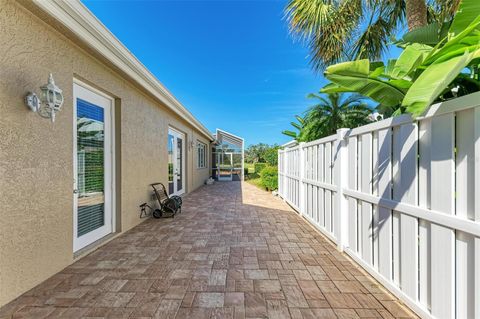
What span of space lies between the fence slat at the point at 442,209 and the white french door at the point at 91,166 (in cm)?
475

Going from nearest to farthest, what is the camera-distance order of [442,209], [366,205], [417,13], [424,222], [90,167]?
1. [442,209]
2. [424,222]
3. [366,205]
4. [417,13]
5. [90,167]

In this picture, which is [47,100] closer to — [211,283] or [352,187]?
[211,283]

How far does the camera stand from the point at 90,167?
14.7 feet

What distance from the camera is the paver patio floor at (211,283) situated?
8.26 feet

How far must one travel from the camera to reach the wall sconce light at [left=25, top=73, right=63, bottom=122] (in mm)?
2988

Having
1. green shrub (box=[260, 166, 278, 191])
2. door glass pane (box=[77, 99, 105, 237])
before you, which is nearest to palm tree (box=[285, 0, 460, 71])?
door glass pane (box=[77, 99, 105, 237])

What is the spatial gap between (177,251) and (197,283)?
1228mm

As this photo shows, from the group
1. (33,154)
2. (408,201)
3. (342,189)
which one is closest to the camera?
(408,201)

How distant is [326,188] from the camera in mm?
4906

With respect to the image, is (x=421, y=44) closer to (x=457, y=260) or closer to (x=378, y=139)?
(x=378, y=139)

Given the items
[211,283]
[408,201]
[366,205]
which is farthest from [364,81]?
[211,283]

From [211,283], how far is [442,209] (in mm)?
2584

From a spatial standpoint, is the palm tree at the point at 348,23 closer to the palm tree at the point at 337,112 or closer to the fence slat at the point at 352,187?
the palm tree at the point at 337,112

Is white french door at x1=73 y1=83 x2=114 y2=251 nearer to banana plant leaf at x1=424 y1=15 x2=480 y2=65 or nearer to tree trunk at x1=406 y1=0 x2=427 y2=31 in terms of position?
banana plant leaf at x1=424 y1=15 x2=480 y2=65
